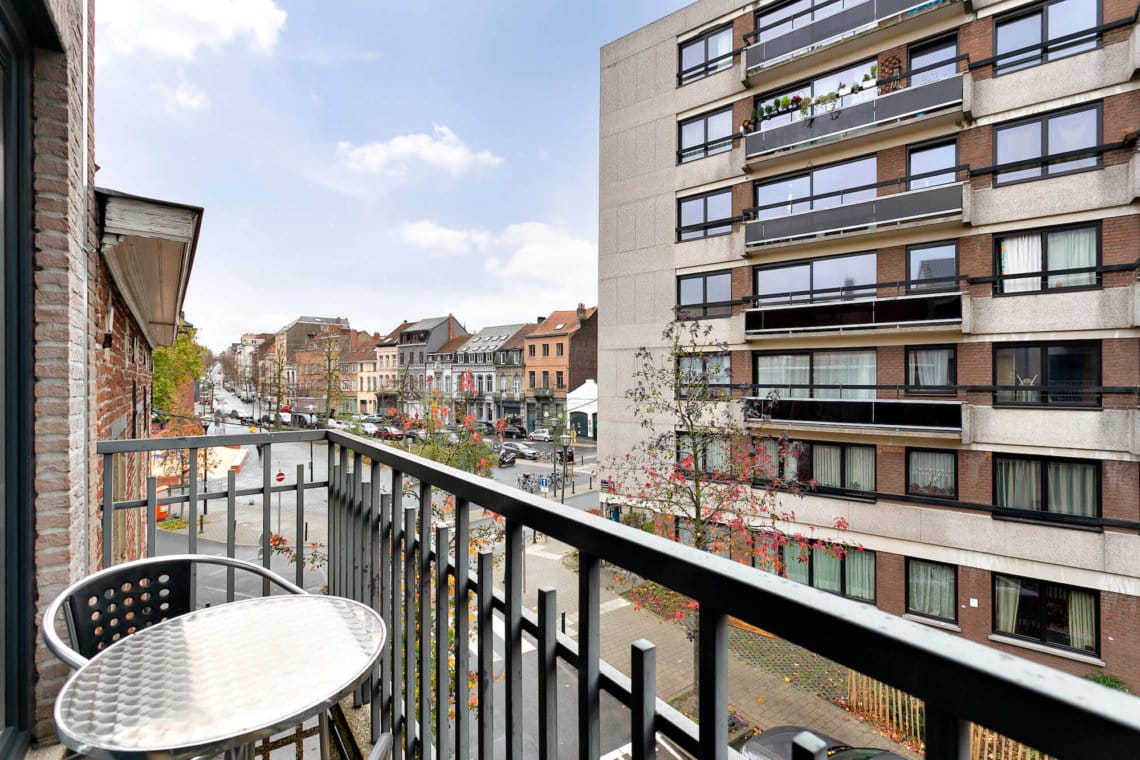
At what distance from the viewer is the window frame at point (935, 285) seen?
9.84 metres

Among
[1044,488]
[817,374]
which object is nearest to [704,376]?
[817,374]

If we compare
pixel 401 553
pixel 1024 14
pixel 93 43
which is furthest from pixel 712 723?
pixel 1024 14

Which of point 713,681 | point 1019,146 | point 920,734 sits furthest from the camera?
point 1019,146

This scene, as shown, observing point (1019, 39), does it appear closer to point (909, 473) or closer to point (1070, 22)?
point (1070, 22)

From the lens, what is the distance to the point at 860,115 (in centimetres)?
1043

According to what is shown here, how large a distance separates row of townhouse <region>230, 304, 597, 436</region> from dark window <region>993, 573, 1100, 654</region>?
19.3 meters

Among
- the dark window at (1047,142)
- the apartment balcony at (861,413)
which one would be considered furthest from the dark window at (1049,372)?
the dark window at (1047,142)

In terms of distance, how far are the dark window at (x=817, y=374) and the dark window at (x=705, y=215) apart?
3165mm

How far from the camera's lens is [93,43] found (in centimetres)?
280

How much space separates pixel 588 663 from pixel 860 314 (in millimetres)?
11278

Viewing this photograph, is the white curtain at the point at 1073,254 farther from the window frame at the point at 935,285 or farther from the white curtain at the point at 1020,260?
the window frame at the point at 935,285

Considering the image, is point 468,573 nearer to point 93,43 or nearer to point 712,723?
point 712,723

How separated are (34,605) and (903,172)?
1280cm

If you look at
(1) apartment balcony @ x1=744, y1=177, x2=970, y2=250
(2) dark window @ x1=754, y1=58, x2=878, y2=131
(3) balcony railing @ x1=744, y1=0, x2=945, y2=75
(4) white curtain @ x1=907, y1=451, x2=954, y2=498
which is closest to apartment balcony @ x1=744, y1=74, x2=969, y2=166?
(2) dark window @ x1=754, y1=58, x2=878, y2=131
